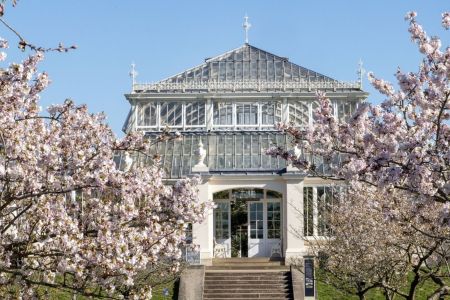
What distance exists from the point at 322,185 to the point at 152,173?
18.8 meters

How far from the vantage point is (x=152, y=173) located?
10.5 meters

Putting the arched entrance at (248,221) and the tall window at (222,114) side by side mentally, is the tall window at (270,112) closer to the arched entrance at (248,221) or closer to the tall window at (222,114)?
the tall window at (222,114)

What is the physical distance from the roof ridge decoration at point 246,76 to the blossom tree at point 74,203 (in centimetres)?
2281

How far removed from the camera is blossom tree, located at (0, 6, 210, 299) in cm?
741

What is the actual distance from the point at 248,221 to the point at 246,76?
8171 millimetres

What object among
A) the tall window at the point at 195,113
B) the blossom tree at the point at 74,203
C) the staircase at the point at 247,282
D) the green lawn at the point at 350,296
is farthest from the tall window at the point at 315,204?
the blossom tree at the point at 74,203

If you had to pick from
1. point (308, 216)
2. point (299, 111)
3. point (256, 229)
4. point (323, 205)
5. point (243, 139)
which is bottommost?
point (256, 229)

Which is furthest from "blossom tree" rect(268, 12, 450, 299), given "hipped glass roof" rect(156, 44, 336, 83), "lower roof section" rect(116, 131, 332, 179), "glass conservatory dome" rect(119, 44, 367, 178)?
"hipped glass roof" rect(156, 44, 336, 83)

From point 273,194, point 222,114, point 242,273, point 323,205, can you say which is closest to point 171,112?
point 222,114

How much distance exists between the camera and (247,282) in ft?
77.2

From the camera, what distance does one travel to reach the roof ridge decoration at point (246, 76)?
3344 centimetres

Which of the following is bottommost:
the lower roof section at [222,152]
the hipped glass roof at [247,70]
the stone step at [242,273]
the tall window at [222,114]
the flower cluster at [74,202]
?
A: the stone step at [242,273]

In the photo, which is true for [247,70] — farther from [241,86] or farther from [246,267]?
[246,267]

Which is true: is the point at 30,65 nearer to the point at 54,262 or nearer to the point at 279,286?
the point at 54,262
